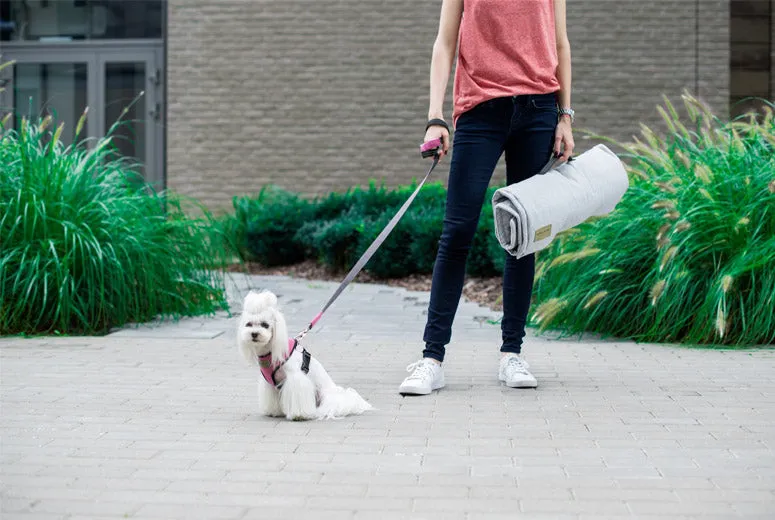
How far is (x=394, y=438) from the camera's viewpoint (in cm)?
359

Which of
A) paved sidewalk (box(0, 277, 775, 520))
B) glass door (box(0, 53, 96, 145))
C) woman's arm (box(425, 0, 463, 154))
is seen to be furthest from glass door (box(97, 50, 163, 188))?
woman's arm (box(425, 0, 463, 154))

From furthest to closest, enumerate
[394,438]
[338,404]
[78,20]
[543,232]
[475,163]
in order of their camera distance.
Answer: [78,20] < [475,163] < [543,232] < [338,404] < [394,438]

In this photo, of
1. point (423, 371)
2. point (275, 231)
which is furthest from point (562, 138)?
point (275, 231)

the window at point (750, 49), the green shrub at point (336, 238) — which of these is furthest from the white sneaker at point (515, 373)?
the window at point (750, 49)

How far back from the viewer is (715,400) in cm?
429

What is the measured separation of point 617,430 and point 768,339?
8.61 feet

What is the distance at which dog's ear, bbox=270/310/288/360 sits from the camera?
146 inches

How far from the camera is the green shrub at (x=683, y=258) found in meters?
5.83

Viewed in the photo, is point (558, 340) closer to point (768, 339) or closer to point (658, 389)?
point (768, 339)

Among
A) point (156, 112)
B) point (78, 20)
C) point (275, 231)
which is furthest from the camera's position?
point (78, 20)

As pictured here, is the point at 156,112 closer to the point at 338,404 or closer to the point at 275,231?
the point at 275,231

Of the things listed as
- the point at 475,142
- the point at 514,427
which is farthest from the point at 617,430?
the point at 475,142

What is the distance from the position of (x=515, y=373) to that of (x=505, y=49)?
1526 millimetres

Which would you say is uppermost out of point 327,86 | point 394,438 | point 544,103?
point 327,86
